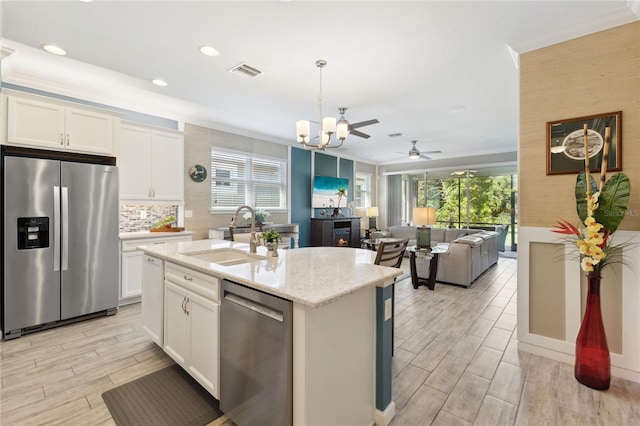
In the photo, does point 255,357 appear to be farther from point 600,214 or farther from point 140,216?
point 140,216

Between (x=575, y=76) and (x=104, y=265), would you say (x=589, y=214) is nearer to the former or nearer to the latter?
(x=575, y=76)

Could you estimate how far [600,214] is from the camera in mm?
2064

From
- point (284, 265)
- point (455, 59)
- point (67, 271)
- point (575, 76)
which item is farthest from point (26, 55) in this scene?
point (575, 76)

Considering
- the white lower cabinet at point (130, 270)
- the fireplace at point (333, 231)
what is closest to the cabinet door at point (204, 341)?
the white lower cabinet at point (130, 270)

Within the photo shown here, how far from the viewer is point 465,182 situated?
8078mm

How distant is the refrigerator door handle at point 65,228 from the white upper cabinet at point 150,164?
76 centimetres

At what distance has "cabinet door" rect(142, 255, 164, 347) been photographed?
2357 mm

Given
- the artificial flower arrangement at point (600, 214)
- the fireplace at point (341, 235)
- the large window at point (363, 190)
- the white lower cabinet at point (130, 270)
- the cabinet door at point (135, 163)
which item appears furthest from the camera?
the large window at point (363, 190)

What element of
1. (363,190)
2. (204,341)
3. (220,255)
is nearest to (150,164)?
(220,255)

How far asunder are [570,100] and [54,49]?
15.4 ft

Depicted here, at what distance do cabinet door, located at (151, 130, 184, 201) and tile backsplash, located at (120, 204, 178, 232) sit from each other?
0.33 m

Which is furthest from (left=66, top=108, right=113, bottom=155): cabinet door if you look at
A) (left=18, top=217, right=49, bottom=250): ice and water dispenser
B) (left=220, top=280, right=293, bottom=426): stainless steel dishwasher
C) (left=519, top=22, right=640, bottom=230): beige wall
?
(left=519, top=22, right=640, bottom=230): beige wall

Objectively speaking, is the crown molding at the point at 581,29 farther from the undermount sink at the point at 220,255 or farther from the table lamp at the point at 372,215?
the table lamp at the point at 372,215

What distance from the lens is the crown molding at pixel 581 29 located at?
2123mm
